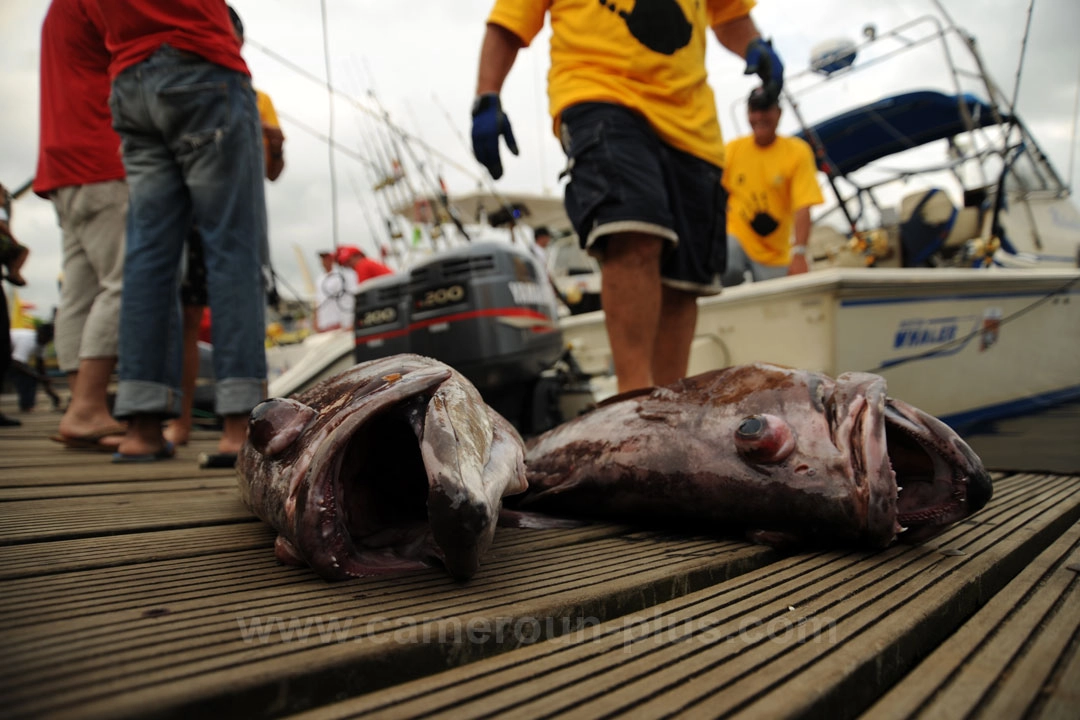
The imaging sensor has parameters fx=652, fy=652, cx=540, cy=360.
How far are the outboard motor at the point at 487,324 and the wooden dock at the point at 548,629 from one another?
1.99 meters

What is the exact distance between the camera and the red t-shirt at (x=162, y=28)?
2520 millimetres

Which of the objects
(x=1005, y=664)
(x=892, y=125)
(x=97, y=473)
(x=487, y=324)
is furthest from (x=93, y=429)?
(x=892, y=125)

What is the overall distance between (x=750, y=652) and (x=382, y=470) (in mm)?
855

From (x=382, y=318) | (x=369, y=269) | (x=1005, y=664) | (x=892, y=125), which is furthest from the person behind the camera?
(x=892, y=125)

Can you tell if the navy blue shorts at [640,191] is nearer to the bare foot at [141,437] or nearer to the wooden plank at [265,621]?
the wooden plank at [265,621]

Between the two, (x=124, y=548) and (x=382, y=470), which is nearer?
(x=124, y=548)

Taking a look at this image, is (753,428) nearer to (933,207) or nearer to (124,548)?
(124,548)

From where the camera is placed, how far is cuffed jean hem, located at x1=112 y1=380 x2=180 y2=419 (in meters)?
2.54

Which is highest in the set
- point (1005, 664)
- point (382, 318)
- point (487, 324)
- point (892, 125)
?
point (892, 125)

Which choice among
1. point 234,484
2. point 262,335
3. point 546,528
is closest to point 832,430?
point 546,528

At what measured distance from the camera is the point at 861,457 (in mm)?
1362

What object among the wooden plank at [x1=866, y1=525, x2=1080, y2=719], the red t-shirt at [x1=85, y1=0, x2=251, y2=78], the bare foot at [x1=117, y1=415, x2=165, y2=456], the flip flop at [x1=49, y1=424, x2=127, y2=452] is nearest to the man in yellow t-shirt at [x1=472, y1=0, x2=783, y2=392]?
the red t-shirt at [x1=85, y1=0, x2=251, y2=78]

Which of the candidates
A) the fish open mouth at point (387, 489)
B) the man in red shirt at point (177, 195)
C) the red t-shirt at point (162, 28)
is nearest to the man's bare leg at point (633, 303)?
the fish open mouth at point (387, 489)

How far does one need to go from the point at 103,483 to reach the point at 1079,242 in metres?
8.77
